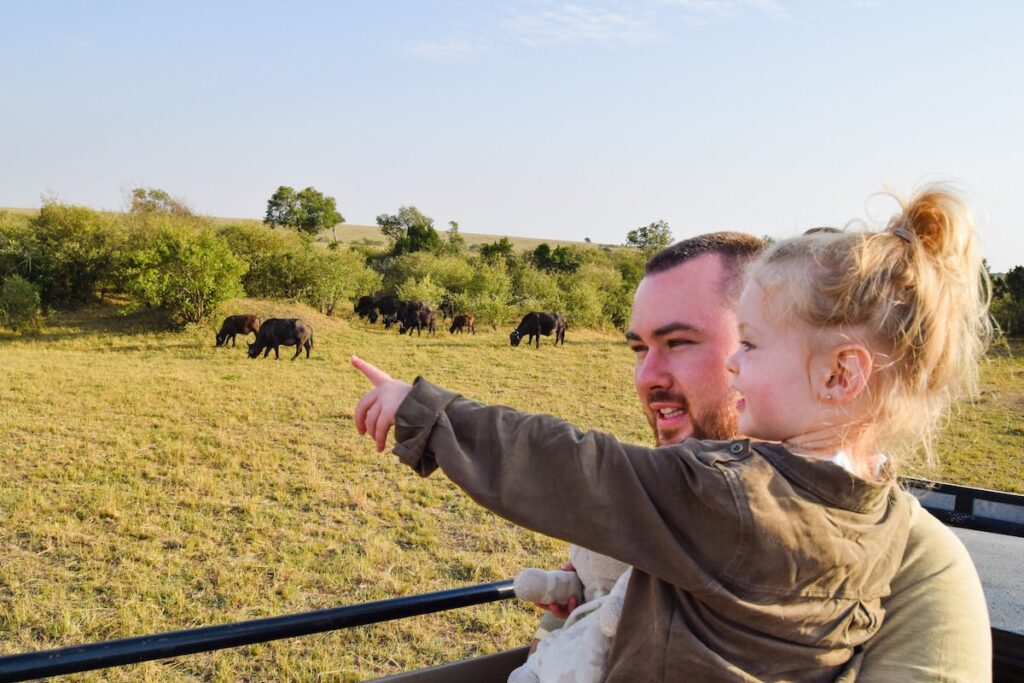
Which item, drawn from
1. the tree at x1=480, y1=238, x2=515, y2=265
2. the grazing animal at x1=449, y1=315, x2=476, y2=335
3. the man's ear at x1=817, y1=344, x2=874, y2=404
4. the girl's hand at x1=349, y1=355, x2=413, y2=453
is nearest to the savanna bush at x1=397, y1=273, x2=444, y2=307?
the grazing animal at x1=449, y1=315, x2=476, y2=335

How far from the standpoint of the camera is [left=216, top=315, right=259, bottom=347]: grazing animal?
18.3 metres

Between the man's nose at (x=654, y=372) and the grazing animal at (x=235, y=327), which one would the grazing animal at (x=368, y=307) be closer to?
the grazing animal at (x=235, y=327)

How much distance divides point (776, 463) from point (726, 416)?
61 cm

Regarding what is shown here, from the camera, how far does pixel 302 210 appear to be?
5394 cm

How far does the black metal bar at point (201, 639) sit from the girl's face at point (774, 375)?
37.2 inches

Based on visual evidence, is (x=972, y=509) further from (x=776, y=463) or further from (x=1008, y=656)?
(x=776, y=463)

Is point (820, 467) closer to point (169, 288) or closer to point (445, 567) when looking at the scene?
point (445, 567)

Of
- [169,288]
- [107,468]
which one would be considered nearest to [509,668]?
[107,468]

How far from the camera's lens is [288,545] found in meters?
5.68

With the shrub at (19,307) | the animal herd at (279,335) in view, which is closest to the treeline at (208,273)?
the shrub at (19,307)

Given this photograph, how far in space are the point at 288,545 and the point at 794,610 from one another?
5372mm

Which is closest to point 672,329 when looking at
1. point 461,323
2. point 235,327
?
point 235,327

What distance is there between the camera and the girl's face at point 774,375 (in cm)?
102

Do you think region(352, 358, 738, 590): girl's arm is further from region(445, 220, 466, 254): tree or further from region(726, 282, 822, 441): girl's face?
region(445, 220, 466, 254): tree
